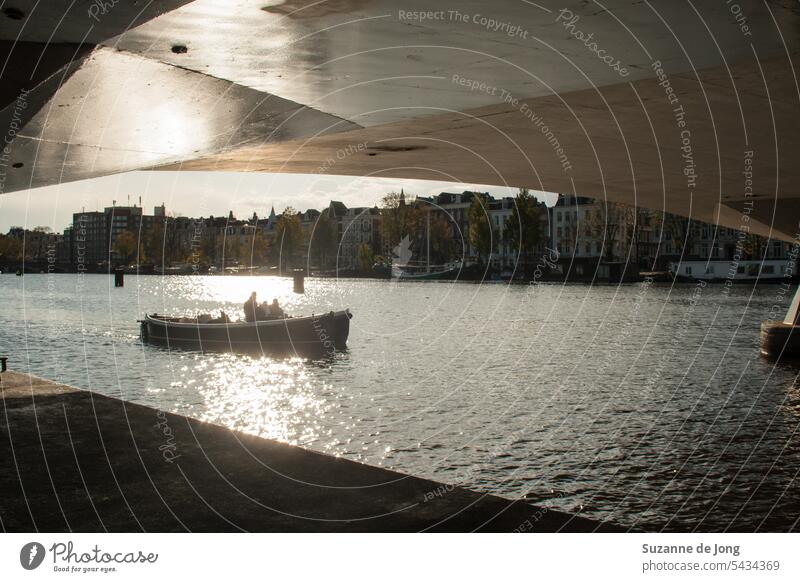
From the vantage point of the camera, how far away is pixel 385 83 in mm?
8031

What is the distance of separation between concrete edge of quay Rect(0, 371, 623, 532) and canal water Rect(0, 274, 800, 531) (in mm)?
7406

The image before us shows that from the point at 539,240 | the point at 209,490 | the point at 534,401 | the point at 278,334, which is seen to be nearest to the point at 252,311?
the point at 278,334

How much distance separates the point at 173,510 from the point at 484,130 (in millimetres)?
7449

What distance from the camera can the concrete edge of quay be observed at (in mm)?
4977

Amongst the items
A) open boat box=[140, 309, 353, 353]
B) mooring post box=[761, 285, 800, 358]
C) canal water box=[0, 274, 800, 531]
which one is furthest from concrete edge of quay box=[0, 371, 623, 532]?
open boat box=[140, 309, 353, 353]

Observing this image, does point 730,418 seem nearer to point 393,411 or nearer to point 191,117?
point 393,411

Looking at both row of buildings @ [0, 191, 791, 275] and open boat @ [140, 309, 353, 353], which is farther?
row of buildings @ [0, 191, 791, 275]

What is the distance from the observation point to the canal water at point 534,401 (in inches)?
582

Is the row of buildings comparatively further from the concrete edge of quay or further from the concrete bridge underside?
the concrete edge of quay

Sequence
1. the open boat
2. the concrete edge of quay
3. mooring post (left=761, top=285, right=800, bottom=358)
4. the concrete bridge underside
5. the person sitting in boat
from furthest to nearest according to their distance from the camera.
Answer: the person sitting in boat, the open boat, mooring post (left=761, top=285, right=800, bottom=358), the concrete bridge underside, the concrete edge of quay

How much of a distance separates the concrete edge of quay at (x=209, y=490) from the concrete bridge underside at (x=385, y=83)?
287cm

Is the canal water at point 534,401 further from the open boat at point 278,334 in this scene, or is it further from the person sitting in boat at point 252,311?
the person sitting in boat at point 252,311

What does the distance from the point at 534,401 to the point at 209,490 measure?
19.3 metres

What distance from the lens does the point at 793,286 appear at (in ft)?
282
